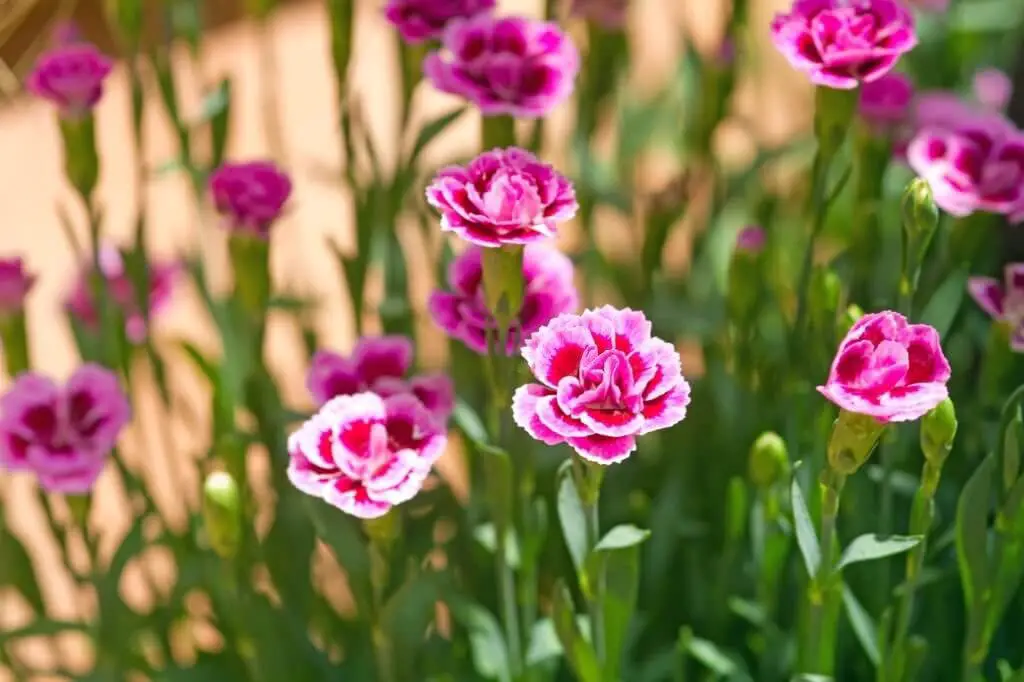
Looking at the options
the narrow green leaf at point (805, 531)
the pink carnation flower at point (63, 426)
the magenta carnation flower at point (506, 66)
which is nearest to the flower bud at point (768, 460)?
the narrow green leaf at point (805, 531)

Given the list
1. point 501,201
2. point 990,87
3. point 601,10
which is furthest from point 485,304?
point 990,87

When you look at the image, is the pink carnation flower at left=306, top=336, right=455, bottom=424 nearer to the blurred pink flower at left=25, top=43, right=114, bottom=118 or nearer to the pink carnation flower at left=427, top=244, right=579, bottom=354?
the pink carnation flower at left=427, top=244, right=579, bottom=354

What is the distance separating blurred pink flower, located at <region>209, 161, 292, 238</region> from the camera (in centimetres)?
52

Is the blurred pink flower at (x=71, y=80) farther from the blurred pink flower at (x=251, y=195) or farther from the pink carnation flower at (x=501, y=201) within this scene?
the pink carnation flower at (x=501, y=201)

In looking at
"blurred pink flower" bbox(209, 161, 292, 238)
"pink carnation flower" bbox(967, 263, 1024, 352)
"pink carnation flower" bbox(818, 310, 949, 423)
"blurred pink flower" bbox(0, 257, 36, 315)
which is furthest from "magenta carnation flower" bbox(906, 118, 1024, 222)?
"blurred pink flower" bbox(0, 257, 36, 315)

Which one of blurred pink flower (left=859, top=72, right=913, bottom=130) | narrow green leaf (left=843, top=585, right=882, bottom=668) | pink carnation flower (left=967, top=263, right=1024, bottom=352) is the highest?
blurred pink flower (left=859, top=72, right=913, bottom=130)

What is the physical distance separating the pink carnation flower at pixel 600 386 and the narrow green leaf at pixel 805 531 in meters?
0.07

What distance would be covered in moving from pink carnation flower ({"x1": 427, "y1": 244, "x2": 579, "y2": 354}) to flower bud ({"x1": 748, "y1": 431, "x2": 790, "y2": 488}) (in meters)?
0.09

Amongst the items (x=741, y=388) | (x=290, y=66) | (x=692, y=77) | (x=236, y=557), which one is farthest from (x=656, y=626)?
(x=290, y=66)

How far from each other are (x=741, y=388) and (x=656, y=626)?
138 millimetres

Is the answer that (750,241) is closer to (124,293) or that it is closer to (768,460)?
(768,460)

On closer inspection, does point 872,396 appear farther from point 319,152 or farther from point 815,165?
point 319,152

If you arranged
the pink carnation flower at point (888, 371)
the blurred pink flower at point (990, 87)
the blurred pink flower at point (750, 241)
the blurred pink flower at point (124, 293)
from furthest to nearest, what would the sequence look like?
the blurred pink flower at point (990, 87)
the blurred pink flower at point (124, 293)
the blurred pink flower at point (750, 241)
the pink carnation flower at point (888, 371)

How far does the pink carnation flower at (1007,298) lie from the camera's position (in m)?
0.49
